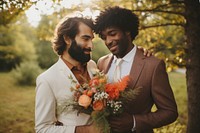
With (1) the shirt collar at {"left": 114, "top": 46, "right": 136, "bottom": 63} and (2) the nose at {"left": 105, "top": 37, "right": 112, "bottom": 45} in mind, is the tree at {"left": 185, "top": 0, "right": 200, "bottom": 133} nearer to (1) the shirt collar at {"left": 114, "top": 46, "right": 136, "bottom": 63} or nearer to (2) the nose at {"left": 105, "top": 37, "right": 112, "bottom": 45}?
(1) the shirt collar at {"left": 114, "top": 46, "right": 136, "bottom": 63}

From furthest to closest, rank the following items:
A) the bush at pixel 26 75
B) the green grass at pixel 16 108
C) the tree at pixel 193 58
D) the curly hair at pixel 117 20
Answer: the bush at pixel 26 75
the green grass at pixel 16 108
the tree at pixel 193 58
the curly hair at pixel 117 20

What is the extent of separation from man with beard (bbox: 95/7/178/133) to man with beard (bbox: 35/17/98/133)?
0.82ft

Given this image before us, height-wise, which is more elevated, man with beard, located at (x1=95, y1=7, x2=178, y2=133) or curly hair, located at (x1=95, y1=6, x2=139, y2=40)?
curly hair, located at (x1=95, y1=6, x2=139, y2=40)

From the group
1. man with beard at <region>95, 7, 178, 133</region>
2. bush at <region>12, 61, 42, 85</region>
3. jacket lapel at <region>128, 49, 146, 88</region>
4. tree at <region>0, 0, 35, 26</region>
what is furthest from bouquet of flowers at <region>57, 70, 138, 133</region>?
bush at <region>12, 61, 42, 85</region>

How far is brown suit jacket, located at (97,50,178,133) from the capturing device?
336 centimetres

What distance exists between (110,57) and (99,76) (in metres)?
1.12

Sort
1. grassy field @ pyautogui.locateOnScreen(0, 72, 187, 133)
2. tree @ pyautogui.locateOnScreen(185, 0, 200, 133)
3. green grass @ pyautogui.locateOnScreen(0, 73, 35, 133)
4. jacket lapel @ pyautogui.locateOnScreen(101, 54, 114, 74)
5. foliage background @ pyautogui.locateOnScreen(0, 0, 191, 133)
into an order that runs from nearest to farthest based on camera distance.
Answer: jacket lapel @ pyautogui.locateOnScreen(101, 54, 114, 74), tree @ pyautogui.locateOnScreen(185, 0, 200, 133), foliage background @ pyautogui.locateOnScreen(0, 0, 191, 133), grassy field @ pyautogui.locateOnScreen(0, 72, 187, 133), green grass @ pyautogui.locateOnScreen(0, 73, 35, 133)

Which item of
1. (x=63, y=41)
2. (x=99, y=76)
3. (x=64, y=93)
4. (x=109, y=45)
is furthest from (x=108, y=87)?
(x=63, y=41)

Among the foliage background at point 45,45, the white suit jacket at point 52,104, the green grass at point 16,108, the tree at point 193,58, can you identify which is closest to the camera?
the white suit jacket at point 52,104

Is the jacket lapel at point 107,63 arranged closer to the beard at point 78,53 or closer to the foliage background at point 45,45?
the beard at point 78,53

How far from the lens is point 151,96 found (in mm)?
3527

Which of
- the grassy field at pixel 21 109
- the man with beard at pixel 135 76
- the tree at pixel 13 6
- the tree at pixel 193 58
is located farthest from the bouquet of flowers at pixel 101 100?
the grassy field at pixel 21 109

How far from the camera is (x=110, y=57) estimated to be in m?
4.12

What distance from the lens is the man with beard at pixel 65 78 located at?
3238mm
